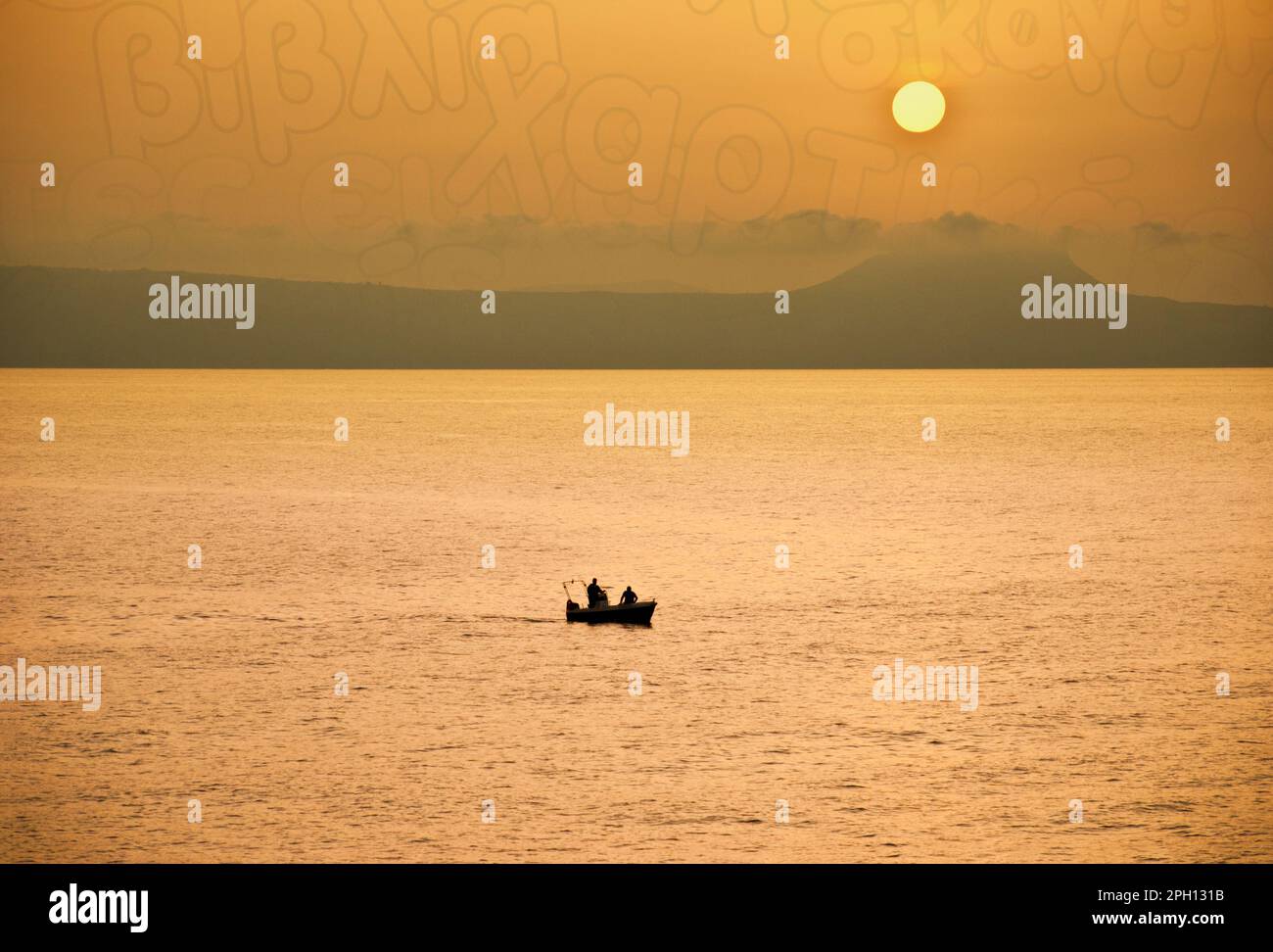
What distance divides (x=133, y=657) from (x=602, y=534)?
5005 cm

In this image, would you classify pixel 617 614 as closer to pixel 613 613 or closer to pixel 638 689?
pixel 613 613

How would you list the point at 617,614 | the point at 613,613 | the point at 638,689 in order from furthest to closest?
1. the point at 613,613
2. the point at 617,614
3. the point at 638,689

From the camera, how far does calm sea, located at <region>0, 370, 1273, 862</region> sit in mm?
35781

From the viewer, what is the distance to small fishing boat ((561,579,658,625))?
65125mm

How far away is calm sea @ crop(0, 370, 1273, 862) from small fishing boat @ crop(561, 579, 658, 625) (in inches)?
42.2

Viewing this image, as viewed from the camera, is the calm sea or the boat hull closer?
the calm sea

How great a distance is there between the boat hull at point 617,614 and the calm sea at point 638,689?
1.05m

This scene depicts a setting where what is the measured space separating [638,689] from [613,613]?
14.3 metres

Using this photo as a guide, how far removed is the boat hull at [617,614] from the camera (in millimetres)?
65125

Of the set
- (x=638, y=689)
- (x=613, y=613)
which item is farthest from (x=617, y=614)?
(x=638, y=689)

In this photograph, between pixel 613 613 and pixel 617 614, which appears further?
pixel 613 613

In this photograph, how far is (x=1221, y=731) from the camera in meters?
44.6

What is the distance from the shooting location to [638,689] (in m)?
51.7
